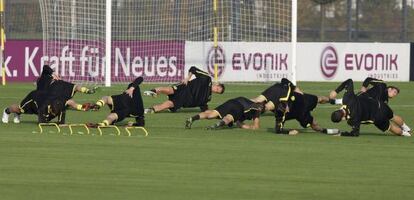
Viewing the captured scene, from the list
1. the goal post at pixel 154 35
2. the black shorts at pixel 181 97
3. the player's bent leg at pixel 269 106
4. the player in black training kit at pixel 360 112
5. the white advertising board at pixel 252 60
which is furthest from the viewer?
the white advertising board at pixel 252 60

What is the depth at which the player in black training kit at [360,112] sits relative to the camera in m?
22.4

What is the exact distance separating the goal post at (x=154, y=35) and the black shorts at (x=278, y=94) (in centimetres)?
1855

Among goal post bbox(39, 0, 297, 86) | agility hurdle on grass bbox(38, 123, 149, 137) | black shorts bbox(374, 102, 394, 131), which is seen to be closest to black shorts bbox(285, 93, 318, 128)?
black shorts bbox(374, 102, 394, 131)

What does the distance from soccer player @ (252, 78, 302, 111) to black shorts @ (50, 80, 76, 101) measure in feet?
12.3

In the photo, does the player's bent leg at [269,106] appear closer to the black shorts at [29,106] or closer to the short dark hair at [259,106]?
the short dark hair at [259,106]

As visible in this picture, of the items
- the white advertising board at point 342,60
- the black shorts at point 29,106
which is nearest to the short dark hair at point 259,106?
Answer: the black shorts at point 29,106

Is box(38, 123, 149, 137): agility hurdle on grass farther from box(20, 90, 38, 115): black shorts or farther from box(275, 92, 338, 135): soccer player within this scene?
box(275, 92, 338, 135): soccer player

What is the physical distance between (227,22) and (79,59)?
5.79m

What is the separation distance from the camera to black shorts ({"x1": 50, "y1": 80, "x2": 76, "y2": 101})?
2480 cm

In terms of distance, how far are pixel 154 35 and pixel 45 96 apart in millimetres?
21425

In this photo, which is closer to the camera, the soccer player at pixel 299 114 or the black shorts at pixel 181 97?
the soccer player at pixel 299 114

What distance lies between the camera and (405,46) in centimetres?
5038

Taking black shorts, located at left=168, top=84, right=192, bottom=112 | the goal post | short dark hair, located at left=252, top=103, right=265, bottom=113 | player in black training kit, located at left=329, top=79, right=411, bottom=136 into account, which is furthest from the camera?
the goal post

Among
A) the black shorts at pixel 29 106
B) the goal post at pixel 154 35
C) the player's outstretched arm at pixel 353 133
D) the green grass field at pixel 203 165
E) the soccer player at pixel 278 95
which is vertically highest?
the goal post at pixel 154 35
